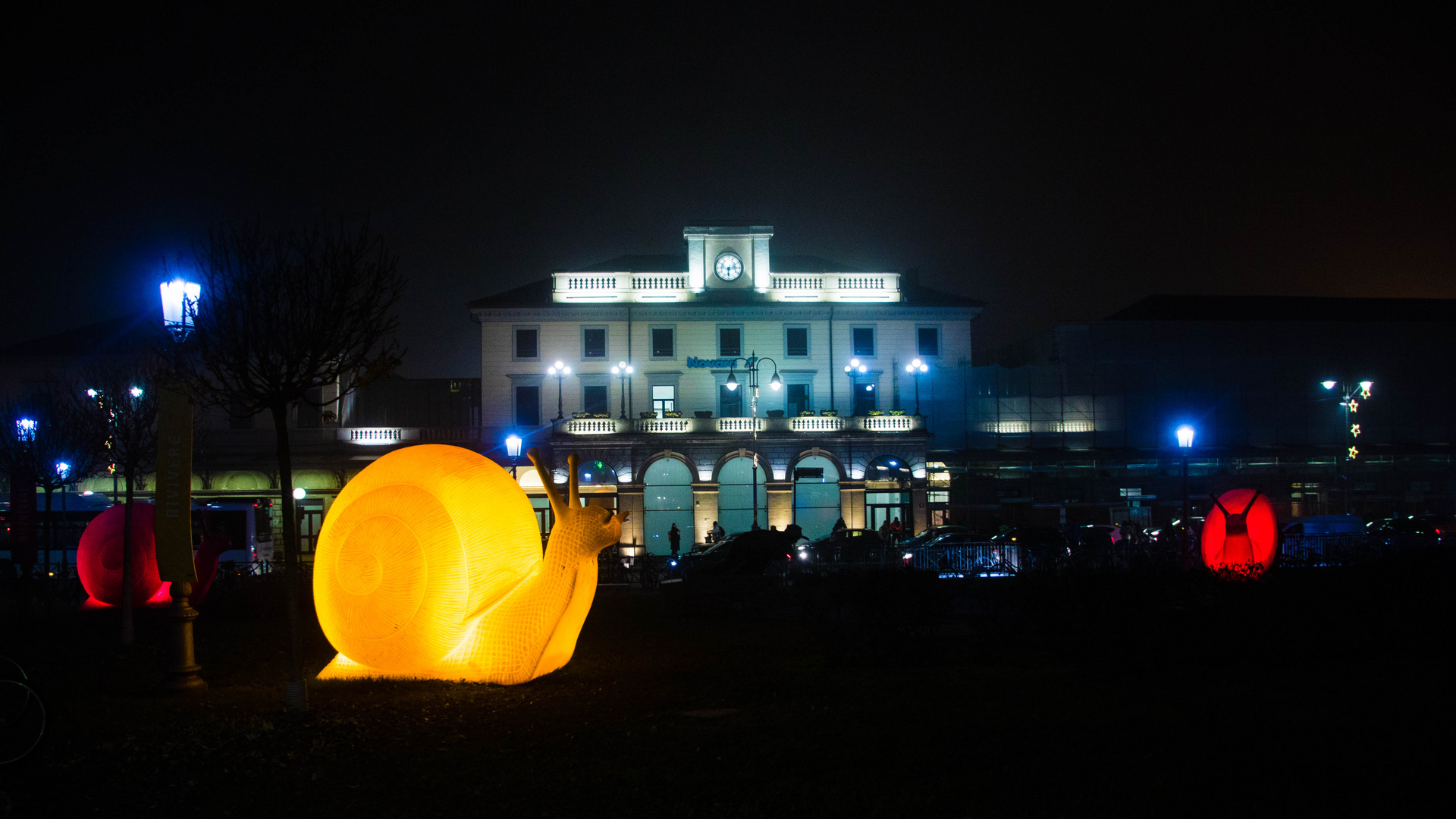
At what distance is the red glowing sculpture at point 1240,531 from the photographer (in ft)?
64.9

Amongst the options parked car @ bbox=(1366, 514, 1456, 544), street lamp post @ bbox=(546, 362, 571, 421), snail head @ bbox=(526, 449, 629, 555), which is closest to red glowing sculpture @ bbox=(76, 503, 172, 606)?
snail head @ bbox=(526, 449, 629, 555)

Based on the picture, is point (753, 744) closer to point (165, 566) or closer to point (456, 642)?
point (456, 642)

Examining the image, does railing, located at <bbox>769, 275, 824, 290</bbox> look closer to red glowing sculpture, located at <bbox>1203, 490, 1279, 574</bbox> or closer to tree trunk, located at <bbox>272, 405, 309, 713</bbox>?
red glowing sculpture, located at <bbox>1203, 490, 1279, 574</bbox>

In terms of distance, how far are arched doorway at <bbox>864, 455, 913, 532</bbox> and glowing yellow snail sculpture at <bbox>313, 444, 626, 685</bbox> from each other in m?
32.2

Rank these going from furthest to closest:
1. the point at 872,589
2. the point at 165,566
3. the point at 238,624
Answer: the point at 238,624, the point at 872,589, the point at 165,566

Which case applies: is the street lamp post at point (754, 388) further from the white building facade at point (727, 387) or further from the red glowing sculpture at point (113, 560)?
the red glowing sculpture at point (113, 560)

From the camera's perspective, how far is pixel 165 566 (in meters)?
11.0

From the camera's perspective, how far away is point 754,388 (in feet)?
129

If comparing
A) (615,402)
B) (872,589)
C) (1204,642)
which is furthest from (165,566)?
(615,402)

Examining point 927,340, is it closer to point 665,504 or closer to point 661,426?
point 661,426

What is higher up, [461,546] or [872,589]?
[461,546]

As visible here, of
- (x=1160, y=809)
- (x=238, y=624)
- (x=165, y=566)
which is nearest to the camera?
(x=1160, y=809)

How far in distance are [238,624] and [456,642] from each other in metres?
10.1

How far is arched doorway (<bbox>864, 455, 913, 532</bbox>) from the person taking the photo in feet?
141
